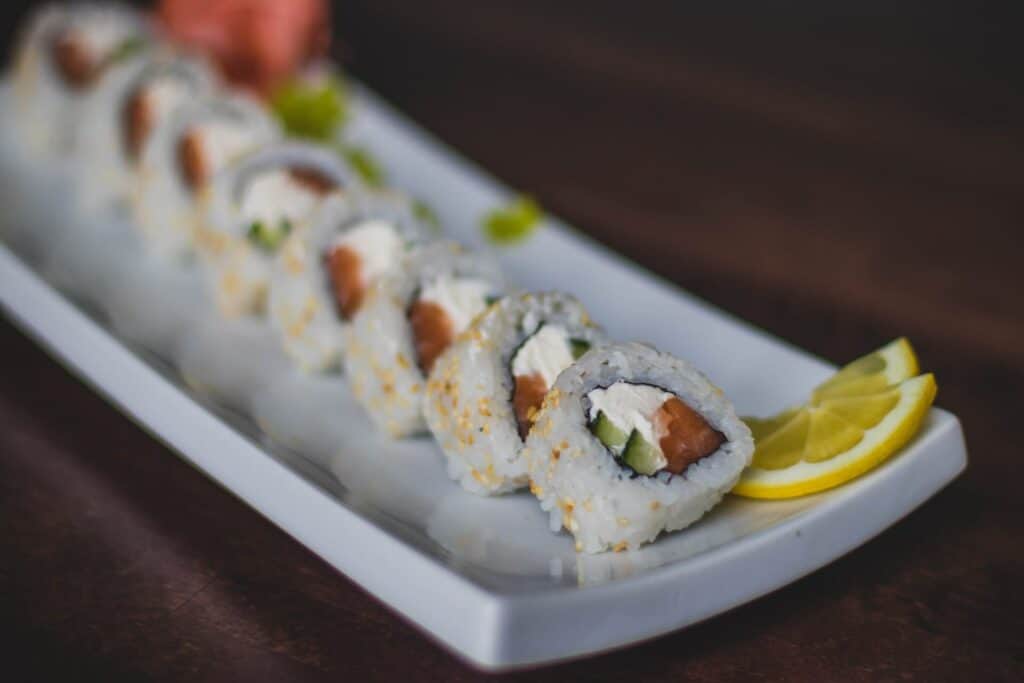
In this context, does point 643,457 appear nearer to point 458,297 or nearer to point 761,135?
point 458,297

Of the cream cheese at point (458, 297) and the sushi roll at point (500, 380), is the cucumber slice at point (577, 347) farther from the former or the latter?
the cream cheese at point (458, 297)

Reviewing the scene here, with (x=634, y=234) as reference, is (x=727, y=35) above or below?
above

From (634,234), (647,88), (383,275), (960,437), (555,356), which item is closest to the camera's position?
(960,437)

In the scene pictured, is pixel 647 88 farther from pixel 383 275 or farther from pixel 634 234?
pixel 383 275

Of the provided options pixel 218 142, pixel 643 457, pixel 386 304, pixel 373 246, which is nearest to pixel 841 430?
pixel 643 457

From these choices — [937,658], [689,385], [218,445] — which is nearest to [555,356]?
[689,385]

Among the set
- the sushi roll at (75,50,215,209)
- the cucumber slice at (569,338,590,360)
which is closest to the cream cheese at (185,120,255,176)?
the sushi roll at (75,50,215,209)
